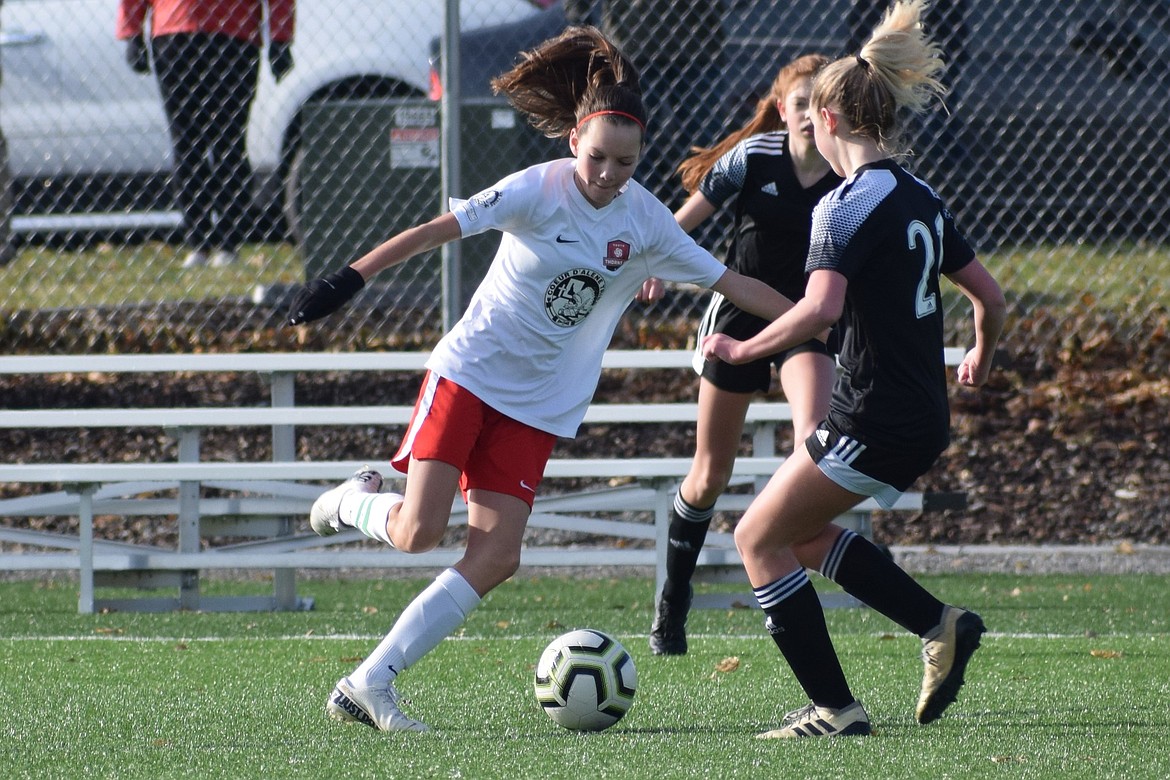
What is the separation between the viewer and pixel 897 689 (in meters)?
4.58

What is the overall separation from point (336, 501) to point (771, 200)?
1.92 meters

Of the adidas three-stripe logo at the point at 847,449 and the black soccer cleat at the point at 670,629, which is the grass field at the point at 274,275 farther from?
the adidas three-stripe logo at the point at 847,449

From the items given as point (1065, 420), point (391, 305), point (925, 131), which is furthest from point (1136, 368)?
point (391, 305)

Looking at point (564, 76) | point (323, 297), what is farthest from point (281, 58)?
point (323, 297)

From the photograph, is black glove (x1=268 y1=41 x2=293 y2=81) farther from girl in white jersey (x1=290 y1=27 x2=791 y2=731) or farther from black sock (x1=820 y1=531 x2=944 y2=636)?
black sock (x1=820 y1=531 x2=944 y2=636)

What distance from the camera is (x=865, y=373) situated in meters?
3.71

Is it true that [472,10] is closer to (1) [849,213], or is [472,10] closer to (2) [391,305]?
(2) [391,305]

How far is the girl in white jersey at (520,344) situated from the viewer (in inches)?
156

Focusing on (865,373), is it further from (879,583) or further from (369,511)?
(369,511)

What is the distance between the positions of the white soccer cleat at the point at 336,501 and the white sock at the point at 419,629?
652mm

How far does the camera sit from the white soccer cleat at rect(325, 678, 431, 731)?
3881 millimetres

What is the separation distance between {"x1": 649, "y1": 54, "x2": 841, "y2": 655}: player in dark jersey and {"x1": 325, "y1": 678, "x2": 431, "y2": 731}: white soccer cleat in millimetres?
1609

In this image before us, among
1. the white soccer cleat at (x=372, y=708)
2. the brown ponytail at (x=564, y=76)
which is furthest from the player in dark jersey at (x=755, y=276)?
the white soccer cleat at (x=372, y=708)

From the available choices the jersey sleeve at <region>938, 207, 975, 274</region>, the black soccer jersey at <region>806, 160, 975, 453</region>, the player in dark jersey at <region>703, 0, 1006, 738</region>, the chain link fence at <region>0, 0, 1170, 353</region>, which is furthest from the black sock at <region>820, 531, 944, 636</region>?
the chain link fence at <region>0, 0, 1170, 353</region>
